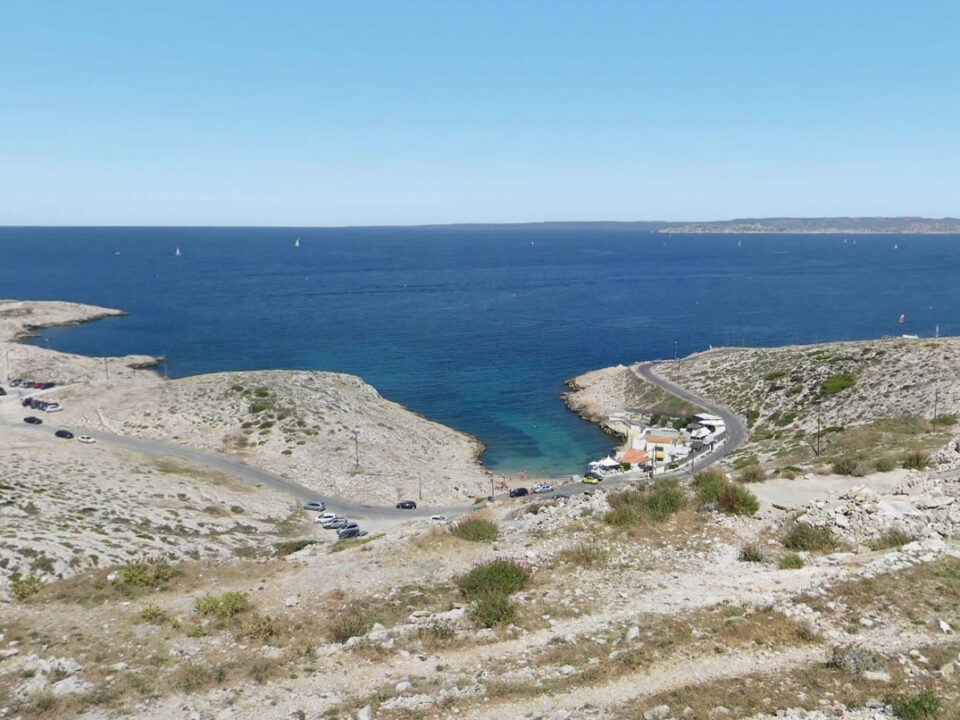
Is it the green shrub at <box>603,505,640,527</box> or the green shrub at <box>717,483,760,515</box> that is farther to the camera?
the green shrub at <box>717,483,760,515</box>

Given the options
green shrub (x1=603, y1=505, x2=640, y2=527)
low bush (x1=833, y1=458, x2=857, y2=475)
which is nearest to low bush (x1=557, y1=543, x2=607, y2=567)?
green shrub (x1=603, y1=505, x2=640, y2=527)

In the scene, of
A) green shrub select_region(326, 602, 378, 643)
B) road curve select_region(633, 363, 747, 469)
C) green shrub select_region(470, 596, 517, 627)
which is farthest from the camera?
road curve select_region(633, 363, 747, 469)

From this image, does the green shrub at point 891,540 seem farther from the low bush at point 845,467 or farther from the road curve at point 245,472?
the road curve at point 245,472

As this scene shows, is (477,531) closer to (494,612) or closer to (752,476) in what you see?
(494,612)

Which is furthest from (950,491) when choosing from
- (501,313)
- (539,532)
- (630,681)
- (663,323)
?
(501,313)

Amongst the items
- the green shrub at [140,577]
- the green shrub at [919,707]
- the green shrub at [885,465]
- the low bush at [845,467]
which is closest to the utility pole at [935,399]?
the green shrub at [885,465]

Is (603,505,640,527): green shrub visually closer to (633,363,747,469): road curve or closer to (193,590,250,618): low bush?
(193,590,250,618): low bush

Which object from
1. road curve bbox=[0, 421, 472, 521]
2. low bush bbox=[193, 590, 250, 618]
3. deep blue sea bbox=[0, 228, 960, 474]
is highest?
low bush bbox=[193, 590, 250, 618]

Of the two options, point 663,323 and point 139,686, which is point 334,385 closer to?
point 139,686
